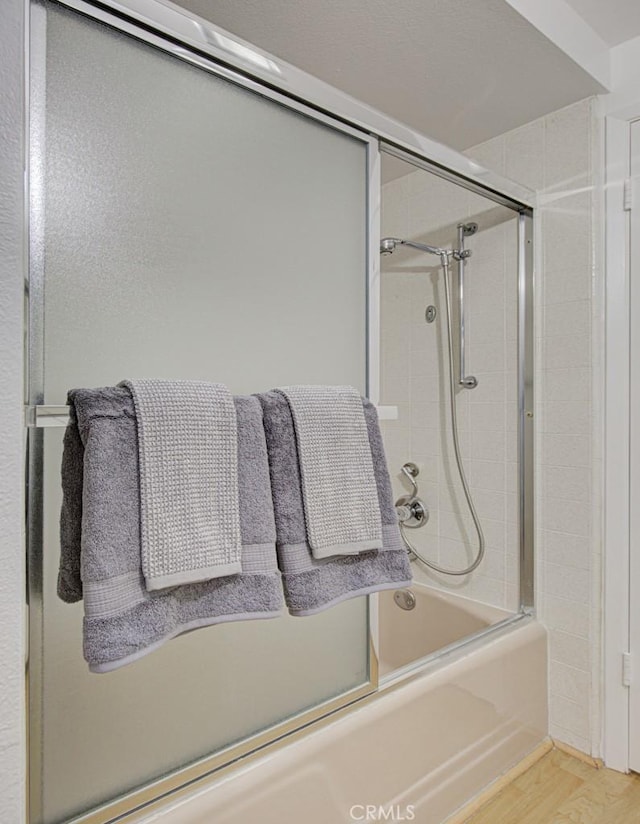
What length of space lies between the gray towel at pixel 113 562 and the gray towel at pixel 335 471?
0.18 metres

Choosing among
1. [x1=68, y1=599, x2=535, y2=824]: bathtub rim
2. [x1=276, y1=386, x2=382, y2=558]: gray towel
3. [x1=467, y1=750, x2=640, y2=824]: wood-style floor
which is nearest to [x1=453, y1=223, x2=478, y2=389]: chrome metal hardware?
[x1=68, y1=599, x2=535, y2=824]: bathtub rim

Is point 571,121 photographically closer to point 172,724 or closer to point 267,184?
point 267,184

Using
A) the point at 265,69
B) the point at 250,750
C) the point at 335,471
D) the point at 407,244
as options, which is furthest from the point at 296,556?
the point at 407,244

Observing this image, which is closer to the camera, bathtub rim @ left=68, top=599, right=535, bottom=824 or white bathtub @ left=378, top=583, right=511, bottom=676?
bathtub rim @ left=68, top=599, right=535, bottom=824

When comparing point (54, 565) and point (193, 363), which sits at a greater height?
point (193, 363)

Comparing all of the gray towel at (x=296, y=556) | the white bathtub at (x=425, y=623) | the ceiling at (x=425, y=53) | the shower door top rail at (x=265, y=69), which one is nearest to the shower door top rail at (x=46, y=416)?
the gray towel at (x=296, y=556)

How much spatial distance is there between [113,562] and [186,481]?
0.52 feet

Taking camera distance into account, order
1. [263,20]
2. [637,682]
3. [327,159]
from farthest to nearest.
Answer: [637,682] → [263,20] → [327,159]

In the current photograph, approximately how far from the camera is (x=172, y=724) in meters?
1.01

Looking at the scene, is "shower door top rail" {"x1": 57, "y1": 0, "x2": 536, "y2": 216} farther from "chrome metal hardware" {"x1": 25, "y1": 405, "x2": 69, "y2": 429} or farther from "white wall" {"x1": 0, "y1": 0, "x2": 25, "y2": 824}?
"chrome metal hardware" {"x1": 25, "y1": 405, "x2": 69, "y2": 429}

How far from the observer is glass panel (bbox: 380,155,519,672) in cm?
197

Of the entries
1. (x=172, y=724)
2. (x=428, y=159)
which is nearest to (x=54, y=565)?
(x=172, y=724)

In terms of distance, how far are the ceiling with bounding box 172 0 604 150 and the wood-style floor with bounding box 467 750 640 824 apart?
209 centimetres

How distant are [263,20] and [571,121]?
3.40ft
